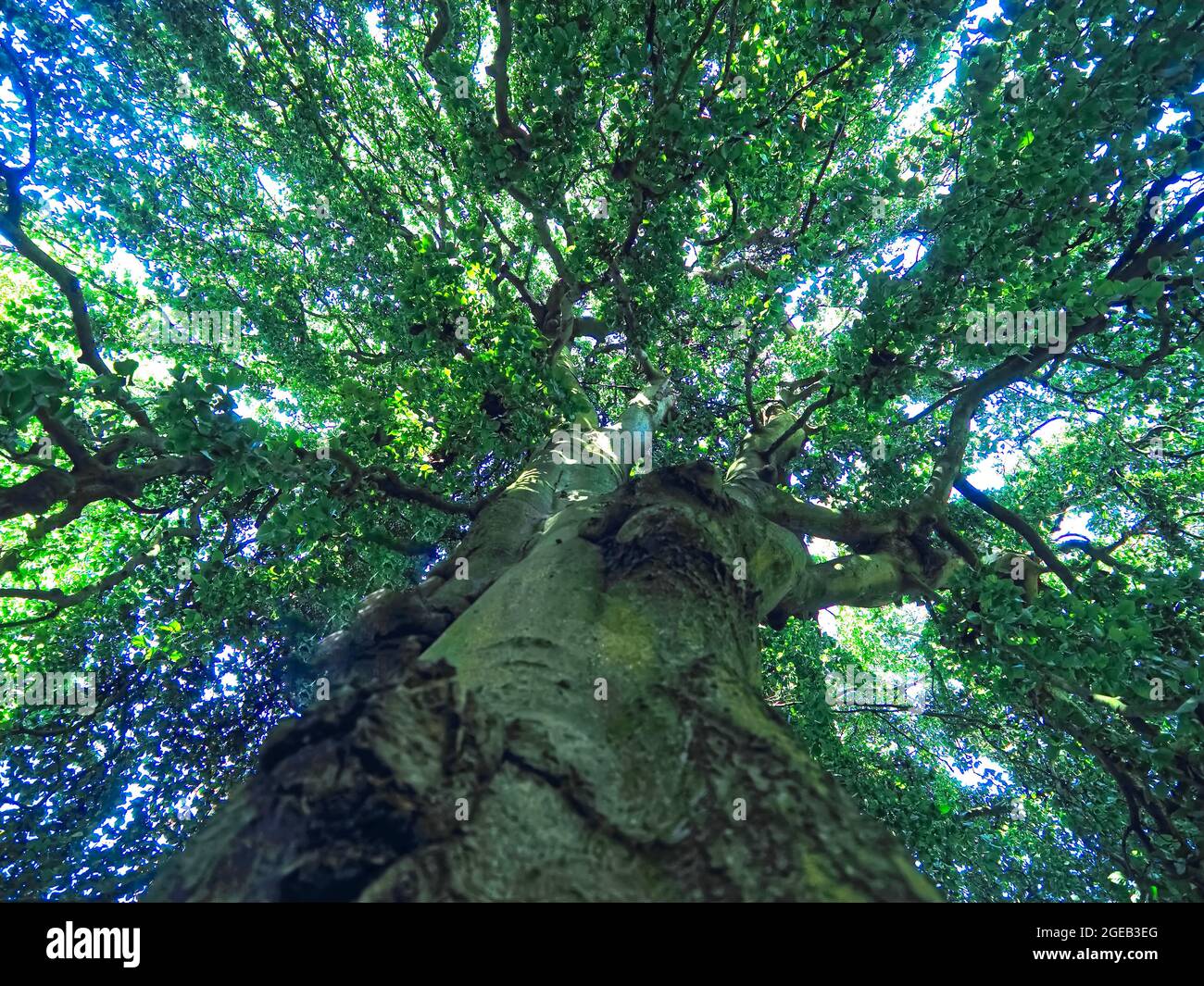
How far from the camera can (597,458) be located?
20.9 feet

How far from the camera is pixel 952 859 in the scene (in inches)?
260

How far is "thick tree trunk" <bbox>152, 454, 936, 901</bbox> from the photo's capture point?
1.59 meters

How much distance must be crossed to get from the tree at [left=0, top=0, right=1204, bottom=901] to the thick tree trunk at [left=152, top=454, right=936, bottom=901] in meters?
0.02

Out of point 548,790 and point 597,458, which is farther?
point 597,458

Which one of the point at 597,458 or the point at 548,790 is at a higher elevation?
the point at 597,458

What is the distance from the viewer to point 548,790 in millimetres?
1881

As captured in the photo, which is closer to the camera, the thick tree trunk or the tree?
the thick tree trunk

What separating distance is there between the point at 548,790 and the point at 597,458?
4.67 meters

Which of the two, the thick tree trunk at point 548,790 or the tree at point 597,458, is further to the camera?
the tree at point 597,458

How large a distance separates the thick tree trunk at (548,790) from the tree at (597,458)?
15 millimetres

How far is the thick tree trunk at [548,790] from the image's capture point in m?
1.59

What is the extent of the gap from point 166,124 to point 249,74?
2348 millimetres

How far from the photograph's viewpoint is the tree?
196 centimetres
